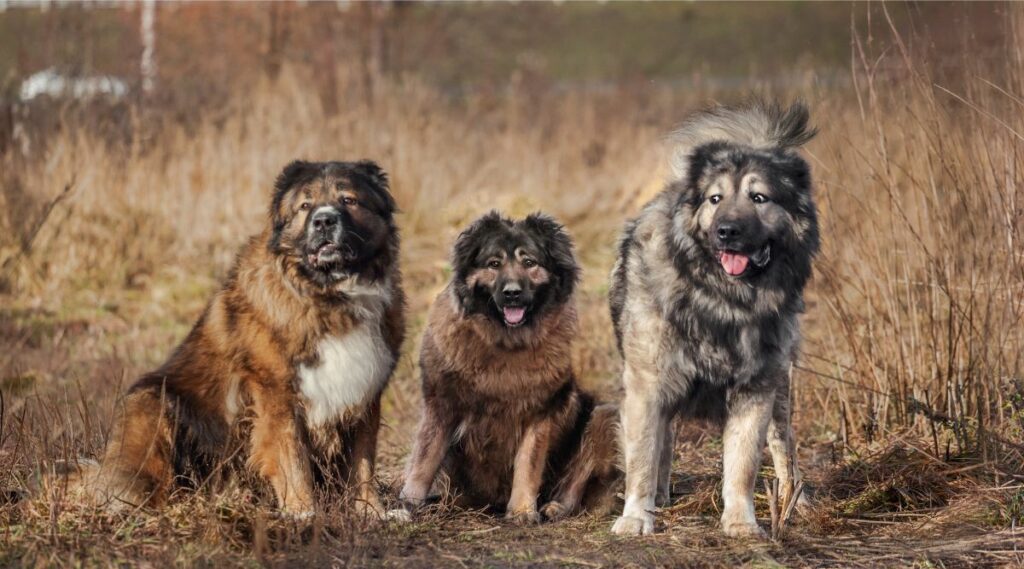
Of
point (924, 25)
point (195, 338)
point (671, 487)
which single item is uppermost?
point (924, 25)

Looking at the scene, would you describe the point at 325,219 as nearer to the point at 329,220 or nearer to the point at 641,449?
the point at 329,220

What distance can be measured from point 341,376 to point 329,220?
0.74m

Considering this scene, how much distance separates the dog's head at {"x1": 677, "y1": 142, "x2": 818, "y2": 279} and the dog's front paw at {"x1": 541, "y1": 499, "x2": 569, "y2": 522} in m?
1.63

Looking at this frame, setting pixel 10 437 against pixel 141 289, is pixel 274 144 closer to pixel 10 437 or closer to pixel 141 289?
pixel 141 289

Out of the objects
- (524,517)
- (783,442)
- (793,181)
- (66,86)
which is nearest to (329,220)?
(524,517)

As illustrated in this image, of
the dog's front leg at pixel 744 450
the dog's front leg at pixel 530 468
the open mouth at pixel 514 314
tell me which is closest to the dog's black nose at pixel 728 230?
the dog's front leg at pixel 744 450

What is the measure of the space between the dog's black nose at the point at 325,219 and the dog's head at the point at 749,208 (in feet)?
5.26

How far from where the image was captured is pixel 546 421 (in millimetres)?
5984

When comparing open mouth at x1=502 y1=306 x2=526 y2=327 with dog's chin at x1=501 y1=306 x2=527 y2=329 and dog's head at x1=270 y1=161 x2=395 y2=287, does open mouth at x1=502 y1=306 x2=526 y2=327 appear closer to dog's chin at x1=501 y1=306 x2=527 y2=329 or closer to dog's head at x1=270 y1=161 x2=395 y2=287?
dog's chin at x1=501 y1=306 x2=527 y2=329

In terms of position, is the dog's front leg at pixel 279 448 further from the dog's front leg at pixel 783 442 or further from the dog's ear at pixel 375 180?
the dog's front leg at pixel 783 442

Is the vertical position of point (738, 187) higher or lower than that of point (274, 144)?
lower

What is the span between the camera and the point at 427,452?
5.97 m

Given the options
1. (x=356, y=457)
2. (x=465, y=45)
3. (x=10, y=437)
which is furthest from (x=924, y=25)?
(x=465, y=45)

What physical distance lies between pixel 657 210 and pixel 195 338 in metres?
2.33
